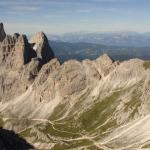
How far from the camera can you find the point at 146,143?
19950 cm

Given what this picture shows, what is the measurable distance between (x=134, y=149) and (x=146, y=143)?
6.09 metres

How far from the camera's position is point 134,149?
198 m
